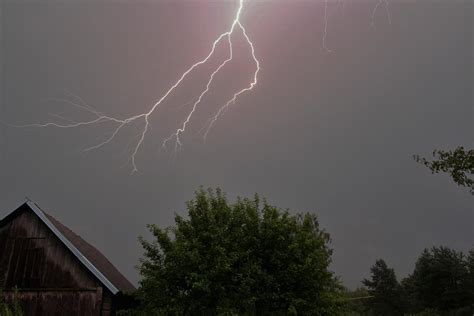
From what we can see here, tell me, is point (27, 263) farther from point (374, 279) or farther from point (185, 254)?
point (374, 279)

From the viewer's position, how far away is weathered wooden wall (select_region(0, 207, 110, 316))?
521 inches

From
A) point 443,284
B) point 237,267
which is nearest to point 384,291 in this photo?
point 443,284

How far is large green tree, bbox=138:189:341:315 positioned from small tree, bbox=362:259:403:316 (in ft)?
152

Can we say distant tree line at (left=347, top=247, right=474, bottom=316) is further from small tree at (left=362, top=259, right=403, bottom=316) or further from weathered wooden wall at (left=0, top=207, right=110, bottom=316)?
weathered wooden wall at (left=0, top=207, right=110, bottom=316)

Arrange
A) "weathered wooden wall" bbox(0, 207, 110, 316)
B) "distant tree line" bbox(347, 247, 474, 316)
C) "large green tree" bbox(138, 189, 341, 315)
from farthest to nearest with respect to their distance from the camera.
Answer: "distant tree line" bbox(347, 247, 474, 316)
"weathered wooden wall" bbox(0, 207, 110, 316)
"large green tree" bbox(138, 189, 341, 315)

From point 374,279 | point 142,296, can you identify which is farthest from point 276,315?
point 374,279

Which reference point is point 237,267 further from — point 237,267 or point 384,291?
point 384,291

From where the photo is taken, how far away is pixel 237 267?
1189 cm

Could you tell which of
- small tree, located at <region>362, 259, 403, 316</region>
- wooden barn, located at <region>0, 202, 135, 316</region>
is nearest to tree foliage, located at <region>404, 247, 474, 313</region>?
small tree, located at <region>362, 259, 403, 316</region>

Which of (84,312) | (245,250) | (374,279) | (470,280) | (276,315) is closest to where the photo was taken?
(276,315)

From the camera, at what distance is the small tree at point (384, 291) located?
53281 millimetres

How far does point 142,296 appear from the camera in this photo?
1207cm

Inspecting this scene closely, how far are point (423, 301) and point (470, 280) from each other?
5.51m

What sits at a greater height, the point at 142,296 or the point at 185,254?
the point at 185,254
